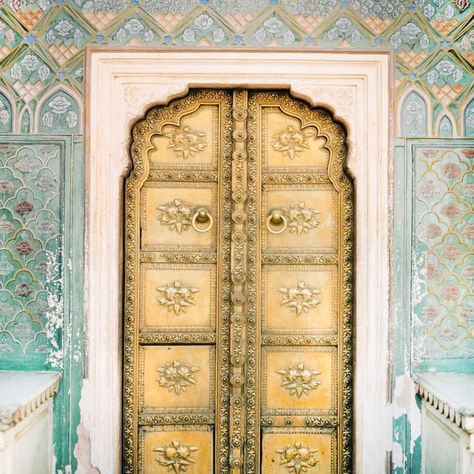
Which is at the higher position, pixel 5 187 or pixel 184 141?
pixel 184 141

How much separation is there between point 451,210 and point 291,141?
2.73 feet

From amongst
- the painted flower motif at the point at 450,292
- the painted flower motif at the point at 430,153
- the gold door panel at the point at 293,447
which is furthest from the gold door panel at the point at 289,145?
the gold door panel at the point at 293,447

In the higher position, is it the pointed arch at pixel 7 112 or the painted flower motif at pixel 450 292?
the pointed arch at pixel 7 112

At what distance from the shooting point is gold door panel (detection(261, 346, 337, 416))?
2771 millimetres

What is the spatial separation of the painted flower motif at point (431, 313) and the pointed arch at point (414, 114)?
82 centimetres

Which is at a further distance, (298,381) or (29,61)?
(298,381)

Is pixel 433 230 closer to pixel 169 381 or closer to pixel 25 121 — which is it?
pixel 169 381

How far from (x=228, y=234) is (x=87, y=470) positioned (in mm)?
1299

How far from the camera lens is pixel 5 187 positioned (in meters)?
2.66

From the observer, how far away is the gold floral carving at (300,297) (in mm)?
2768

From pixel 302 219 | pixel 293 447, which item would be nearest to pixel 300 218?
pixel 302 219

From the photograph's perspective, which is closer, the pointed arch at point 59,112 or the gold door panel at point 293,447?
the pointed arch at point 59,112

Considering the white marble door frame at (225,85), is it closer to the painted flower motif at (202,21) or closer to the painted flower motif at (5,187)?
the painted flower motif at (202,21)

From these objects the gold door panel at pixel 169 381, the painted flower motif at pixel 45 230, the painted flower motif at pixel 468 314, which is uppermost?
the painted flower motif at pixel 45 230
